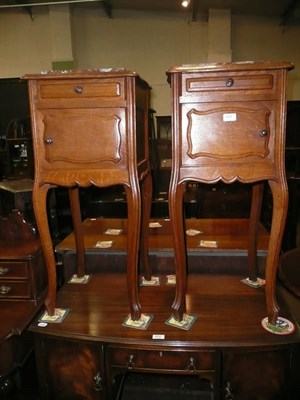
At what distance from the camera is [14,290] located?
187 cm

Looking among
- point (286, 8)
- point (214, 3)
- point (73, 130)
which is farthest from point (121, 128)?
point (286, 8)

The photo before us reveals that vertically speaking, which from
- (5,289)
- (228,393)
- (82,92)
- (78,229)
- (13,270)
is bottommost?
(228,393)

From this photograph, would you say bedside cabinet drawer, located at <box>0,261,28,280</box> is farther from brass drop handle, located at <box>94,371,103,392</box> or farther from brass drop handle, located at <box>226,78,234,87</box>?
brass drop handle, located at <box>226,78,234,87</box>

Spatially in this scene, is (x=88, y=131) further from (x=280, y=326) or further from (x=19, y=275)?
(x=280, y=326)

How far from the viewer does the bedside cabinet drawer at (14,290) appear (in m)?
→ 1.86

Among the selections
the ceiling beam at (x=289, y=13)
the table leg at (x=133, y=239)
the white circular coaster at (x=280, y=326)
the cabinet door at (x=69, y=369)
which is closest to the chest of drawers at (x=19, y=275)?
the cabinet door at (x=69, y=369)

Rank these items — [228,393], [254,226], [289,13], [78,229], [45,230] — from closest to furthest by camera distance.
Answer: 1. [228,393]
2. [45,230]
3. [254,226]
4. [78,229]
5. [289,13]

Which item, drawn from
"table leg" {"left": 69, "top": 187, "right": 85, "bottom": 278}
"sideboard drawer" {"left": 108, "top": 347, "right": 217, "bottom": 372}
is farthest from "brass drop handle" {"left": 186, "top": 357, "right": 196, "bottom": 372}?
"table leg" {"left": 69, "top": 187, "right": 85, "bottom": 278}

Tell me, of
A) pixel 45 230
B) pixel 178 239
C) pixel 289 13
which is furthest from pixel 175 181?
pixel 289 13

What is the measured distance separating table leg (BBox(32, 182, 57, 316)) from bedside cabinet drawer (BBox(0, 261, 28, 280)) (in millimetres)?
415

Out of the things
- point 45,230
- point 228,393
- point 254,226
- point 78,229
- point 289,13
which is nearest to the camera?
point 228,393

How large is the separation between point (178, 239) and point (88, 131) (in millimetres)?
579

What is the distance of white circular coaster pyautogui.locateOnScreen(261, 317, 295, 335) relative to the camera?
135 cm

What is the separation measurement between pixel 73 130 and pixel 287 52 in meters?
5.69
